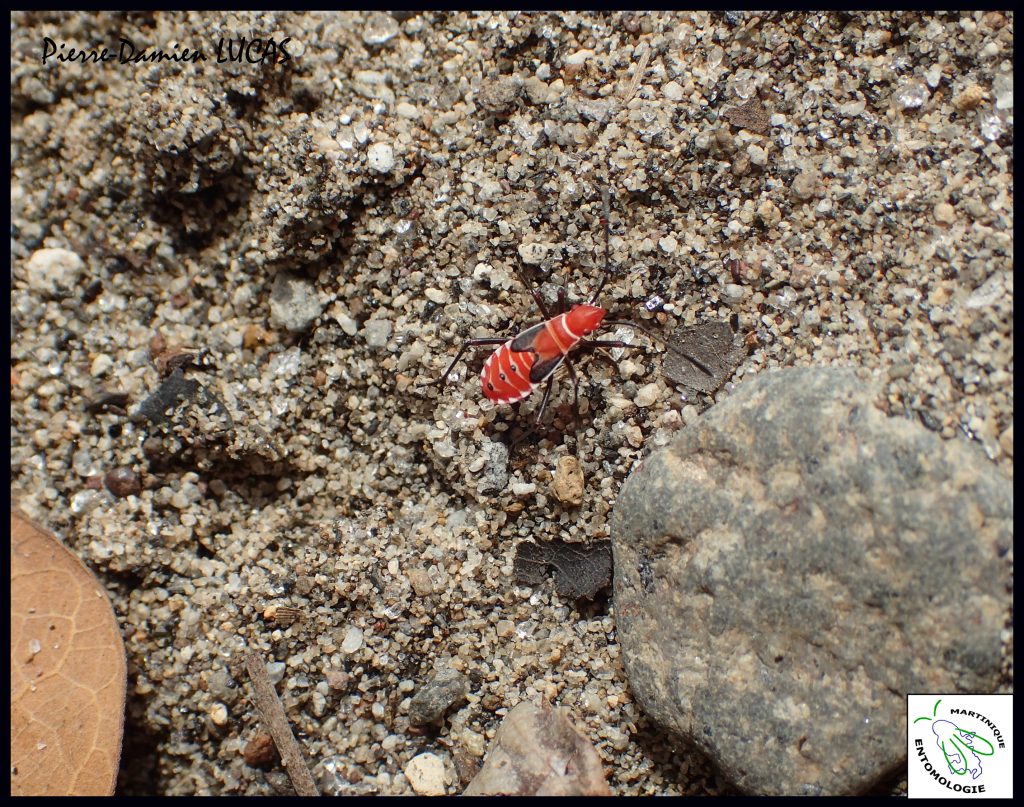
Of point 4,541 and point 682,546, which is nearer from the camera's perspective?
point 682,546

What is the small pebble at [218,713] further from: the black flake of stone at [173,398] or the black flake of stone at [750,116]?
the black flake of stone at [750,116]

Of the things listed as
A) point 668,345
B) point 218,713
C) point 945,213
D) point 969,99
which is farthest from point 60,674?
point 969,99

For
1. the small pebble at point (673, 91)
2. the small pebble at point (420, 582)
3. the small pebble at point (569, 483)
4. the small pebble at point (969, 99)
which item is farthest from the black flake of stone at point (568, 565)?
the small pebble at point (969, 99)

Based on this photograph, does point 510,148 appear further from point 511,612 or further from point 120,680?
point 120,680

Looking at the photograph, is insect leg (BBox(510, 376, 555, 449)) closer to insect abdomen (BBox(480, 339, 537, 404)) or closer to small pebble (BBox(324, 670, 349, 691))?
insect abdomen (BBox(480, 339, 537, 404))

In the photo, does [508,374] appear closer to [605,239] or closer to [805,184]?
[605,239]

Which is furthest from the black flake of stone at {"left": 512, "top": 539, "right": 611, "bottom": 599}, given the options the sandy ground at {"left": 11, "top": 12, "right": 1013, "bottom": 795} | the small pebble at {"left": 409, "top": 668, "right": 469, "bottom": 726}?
the small pebble at {"left": 409, "top": 668, "right": 469, "bottom": 726}

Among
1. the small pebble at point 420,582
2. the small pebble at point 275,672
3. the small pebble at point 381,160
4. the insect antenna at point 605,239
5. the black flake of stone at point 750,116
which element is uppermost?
the black flake of stone at point 750,116
